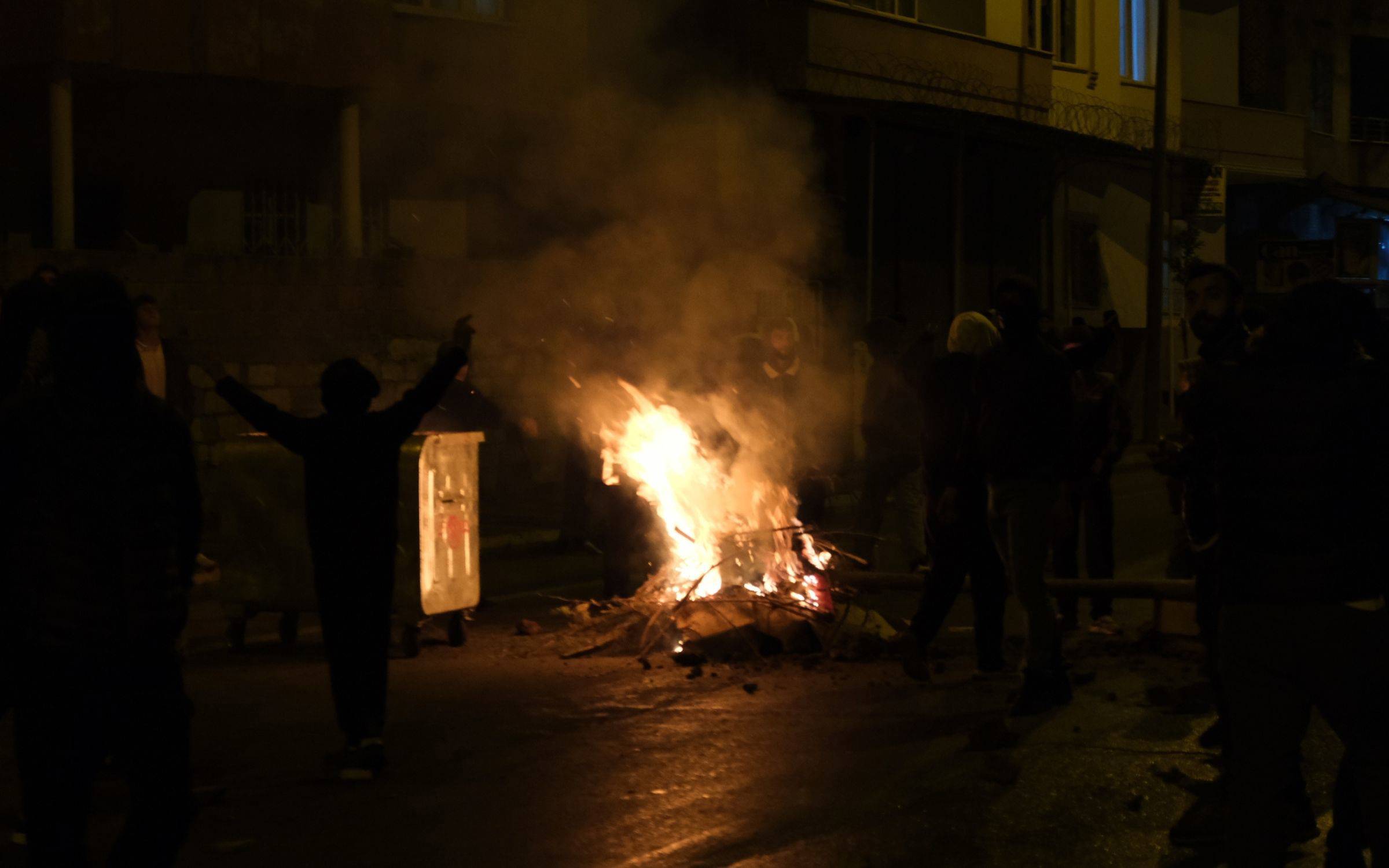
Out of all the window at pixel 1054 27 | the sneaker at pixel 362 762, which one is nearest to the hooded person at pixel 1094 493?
the sneaker at pixel 362 762

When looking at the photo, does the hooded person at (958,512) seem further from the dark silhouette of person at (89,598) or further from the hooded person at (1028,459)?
the dark silhouette of person at (89,598)

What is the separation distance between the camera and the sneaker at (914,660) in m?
7.36

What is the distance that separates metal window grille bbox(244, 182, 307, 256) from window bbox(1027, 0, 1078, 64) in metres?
13.6

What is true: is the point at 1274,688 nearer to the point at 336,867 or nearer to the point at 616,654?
the point at 336,867

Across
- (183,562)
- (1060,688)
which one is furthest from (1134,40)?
(183,562)

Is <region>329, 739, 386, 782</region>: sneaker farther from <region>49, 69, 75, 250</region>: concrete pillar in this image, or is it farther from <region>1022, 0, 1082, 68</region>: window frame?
<region>1022, 0, 1082, 68</region>: window frame

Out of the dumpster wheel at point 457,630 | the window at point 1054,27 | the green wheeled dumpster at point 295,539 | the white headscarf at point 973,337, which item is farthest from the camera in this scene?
the window at point 1054,27

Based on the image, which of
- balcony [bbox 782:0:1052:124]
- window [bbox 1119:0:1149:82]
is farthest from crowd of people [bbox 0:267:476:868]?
window [bbox 1119:0:1149:82]

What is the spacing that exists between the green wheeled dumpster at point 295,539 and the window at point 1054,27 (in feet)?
67.2

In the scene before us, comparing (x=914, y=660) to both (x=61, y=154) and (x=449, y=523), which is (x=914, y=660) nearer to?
(x=449, y=523)

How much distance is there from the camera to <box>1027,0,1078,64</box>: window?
26719mm

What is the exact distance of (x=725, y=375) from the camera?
9.98 m

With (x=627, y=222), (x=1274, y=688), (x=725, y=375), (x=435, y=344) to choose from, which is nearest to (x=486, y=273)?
(x=435, y=344)

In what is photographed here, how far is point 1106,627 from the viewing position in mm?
8547
